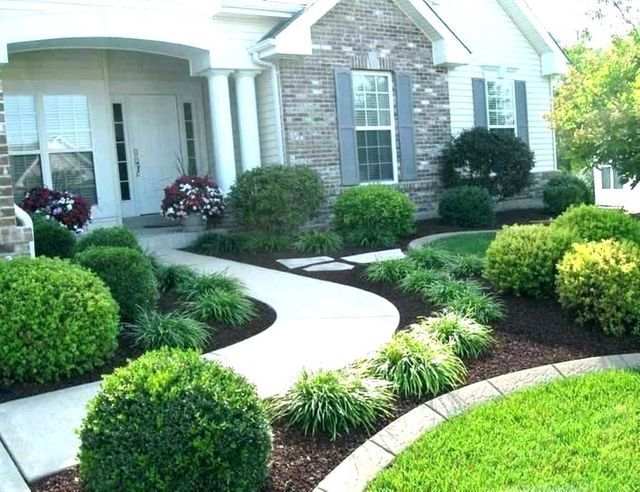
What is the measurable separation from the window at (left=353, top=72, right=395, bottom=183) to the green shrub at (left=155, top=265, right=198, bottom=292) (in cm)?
623

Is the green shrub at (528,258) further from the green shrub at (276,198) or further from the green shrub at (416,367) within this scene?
the green shrub at (276,198)

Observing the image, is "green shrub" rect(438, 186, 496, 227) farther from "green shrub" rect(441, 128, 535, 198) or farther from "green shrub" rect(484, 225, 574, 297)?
"green shrub" rect(484, 225, 574, 297)

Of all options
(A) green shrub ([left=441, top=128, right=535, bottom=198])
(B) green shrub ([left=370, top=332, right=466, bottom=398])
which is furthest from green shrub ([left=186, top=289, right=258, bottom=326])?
(A) green shrub ([left=441, top=128, right=535, bottom=198])

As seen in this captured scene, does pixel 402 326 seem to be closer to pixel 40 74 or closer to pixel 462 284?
pixel 462 284

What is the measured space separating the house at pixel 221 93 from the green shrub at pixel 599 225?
629 cm

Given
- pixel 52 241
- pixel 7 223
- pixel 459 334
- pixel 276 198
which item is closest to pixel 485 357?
pixel 459 334

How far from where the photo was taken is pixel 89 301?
534cm

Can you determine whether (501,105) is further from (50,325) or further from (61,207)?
(50,325)

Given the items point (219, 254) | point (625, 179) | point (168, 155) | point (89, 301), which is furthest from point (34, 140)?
point (625, 179)

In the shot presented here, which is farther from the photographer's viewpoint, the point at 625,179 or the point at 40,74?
the point at 40,74

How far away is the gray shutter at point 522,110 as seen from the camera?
671 inches

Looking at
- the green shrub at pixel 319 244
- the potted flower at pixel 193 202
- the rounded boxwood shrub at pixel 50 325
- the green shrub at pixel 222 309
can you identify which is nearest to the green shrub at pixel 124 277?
the green shrub at pixel 222 309

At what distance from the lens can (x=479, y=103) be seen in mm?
16188

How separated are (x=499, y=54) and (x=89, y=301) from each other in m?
13.8
